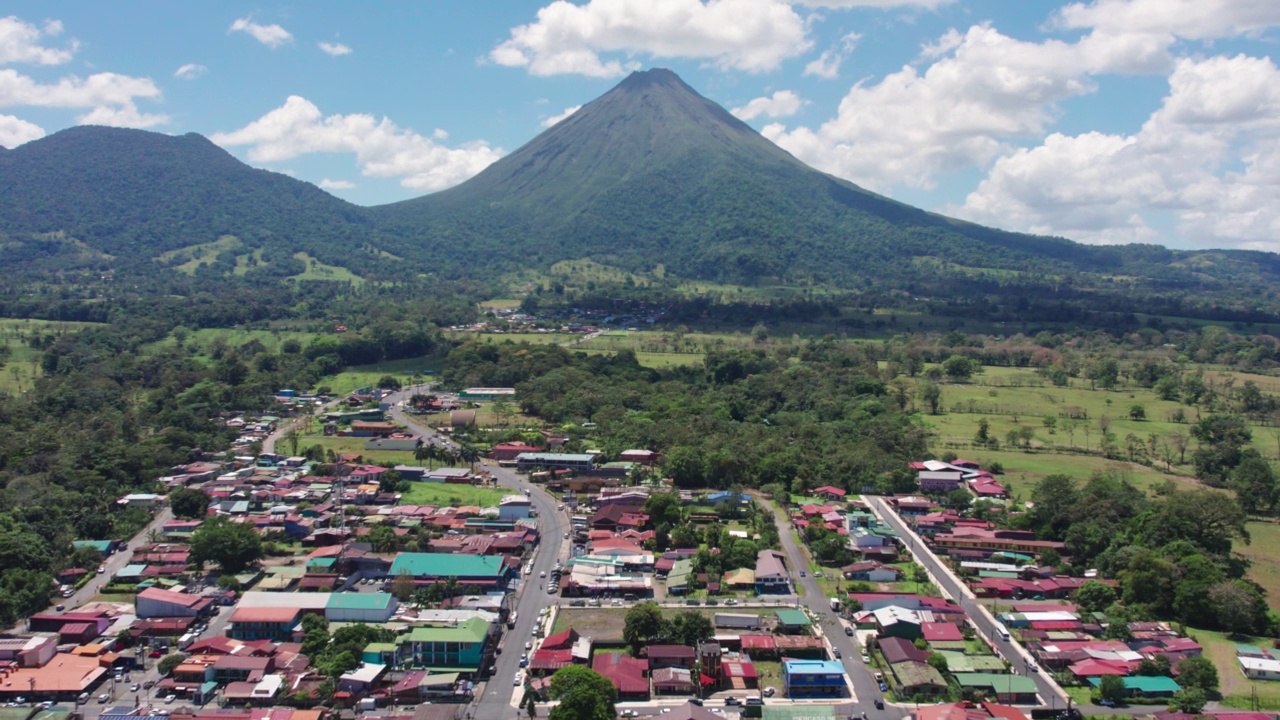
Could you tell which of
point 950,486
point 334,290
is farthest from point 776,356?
point 334,290

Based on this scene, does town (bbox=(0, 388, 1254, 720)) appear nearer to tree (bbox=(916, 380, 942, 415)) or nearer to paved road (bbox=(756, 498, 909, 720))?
paved road (bbox=(756, 498, 909, 720))

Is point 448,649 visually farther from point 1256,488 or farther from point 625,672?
point 1256,488

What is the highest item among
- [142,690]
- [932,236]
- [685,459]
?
[932,236]

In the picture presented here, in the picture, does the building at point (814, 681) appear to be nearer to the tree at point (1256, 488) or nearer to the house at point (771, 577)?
the house at point (771, 577)

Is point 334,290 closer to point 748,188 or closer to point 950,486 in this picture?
point 748,188

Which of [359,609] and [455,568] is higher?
[455,568]

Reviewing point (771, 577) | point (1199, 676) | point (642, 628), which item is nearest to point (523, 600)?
point (642, 628)
